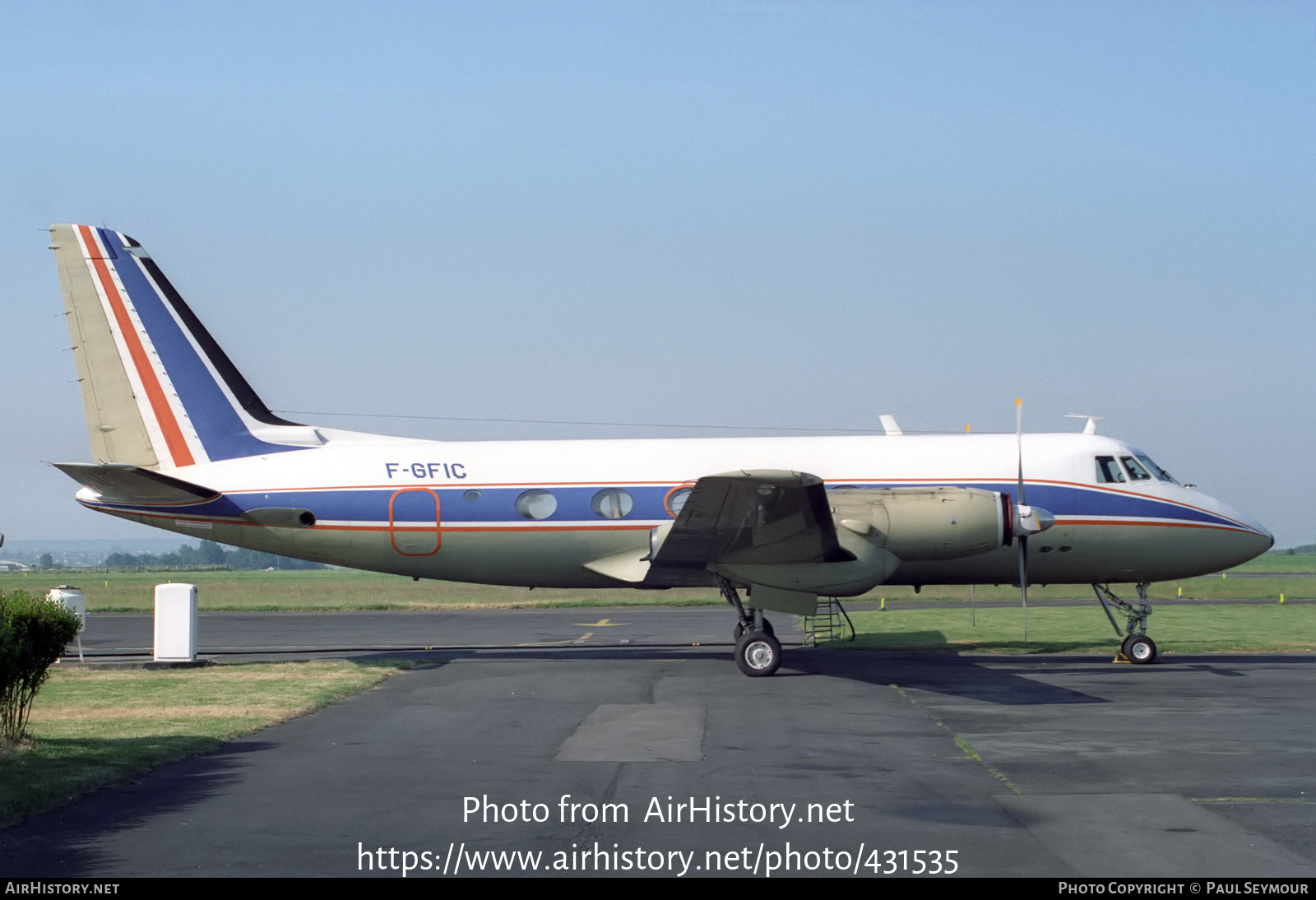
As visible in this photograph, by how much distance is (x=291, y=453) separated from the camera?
69.2ft

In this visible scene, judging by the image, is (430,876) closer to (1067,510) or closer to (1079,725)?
(1079,725)

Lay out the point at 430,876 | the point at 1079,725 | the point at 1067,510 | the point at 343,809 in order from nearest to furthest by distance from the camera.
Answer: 1. the point at 430,876
2. the point at 343,809
3. the point at 1079,725
4. the point at 1067,510

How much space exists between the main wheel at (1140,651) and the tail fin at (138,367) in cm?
1591

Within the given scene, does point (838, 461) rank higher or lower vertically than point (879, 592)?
higher

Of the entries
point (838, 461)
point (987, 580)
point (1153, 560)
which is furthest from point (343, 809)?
point (1153, 560)

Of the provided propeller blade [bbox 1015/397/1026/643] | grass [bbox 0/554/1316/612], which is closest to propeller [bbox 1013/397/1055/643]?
propeller blade [bbox 1015/397/1026/643]

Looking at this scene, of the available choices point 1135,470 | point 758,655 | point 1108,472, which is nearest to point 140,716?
point 758,655

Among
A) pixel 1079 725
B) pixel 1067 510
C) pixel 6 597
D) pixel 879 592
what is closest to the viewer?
pixel 6 597

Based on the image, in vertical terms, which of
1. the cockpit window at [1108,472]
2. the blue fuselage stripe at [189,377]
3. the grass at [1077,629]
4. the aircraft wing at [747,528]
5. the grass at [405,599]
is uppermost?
the blue fuselage stripe at [189,377]

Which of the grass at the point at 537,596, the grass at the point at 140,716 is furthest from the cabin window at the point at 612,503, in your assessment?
the grass at the point at 537,596

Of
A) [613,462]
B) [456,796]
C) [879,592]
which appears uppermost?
[613,462]

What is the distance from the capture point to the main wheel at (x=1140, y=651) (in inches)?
792

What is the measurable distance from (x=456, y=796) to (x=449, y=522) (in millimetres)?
10936

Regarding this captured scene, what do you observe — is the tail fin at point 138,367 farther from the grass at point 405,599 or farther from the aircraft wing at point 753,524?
the grass at point 405,599
